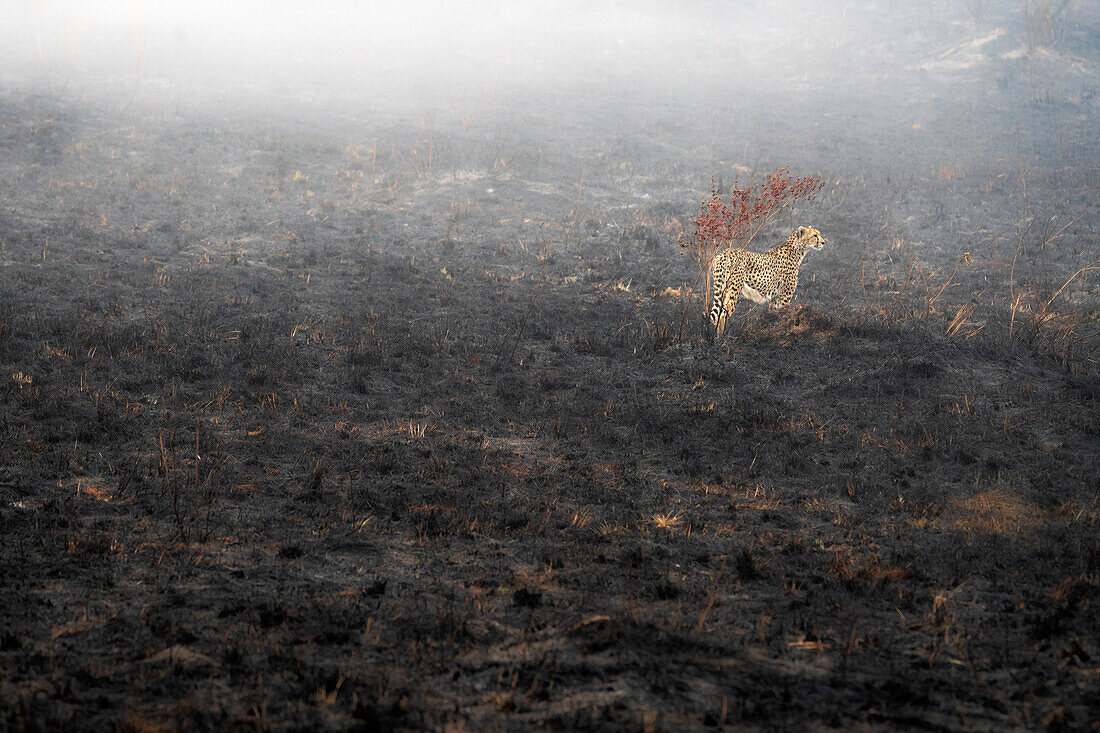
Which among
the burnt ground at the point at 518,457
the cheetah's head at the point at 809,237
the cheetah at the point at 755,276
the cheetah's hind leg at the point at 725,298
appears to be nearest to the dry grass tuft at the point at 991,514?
the burnt ground at the point at 518,457

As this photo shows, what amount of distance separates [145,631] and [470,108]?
22.7m

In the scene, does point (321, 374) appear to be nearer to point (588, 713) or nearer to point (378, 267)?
point (378, 267)

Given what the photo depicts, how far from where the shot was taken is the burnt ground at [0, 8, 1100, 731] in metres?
3.97

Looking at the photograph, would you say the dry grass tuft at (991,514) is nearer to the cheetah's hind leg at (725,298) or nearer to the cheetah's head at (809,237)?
the cheetah's hind leg at (725,298)

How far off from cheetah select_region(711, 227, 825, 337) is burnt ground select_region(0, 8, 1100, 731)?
0.48 metres

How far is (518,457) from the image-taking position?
24.5 ft

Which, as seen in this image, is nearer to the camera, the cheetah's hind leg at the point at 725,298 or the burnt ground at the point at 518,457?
the burnt ground at the point at 518,457

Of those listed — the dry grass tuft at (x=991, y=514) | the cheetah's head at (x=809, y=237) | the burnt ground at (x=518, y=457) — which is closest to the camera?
the burnt ground at (x=518, y=457)

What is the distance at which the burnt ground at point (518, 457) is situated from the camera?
3.97m

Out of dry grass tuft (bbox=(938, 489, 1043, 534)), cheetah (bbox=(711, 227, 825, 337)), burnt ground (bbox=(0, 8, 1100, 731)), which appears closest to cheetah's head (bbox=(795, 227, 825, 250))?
cheetah (bbox=(711, 227, 825, 337))

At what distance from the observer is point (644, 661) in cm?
413

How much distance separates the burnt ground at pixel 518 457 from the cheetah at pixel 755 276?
1.59 feet

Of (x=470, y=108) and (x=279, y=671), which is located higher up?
(x=470, y=108)

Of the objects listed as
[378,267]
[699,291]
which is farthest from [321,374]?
[699,291]
